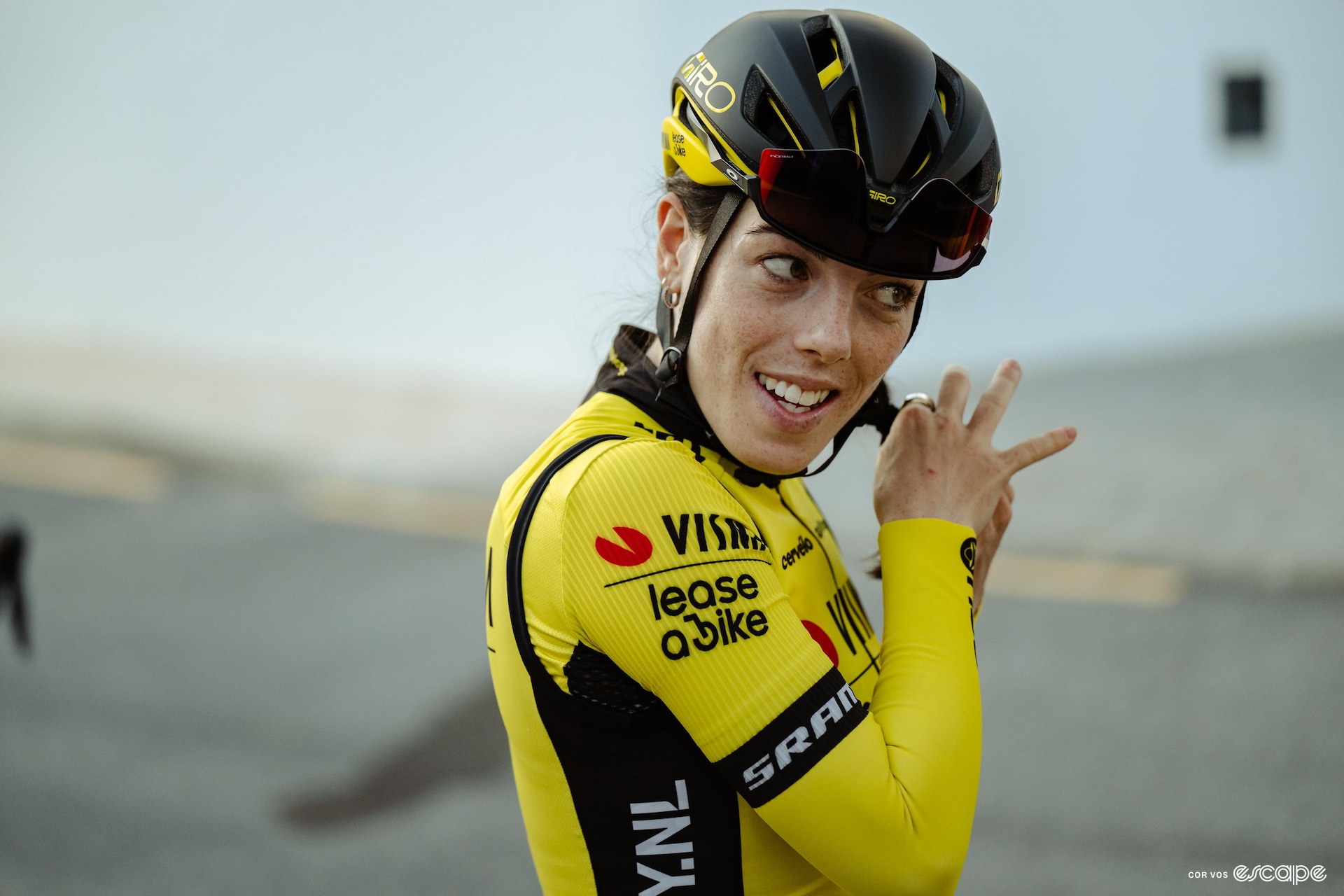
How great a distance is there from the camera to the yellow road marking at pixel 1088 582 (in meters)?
5.93

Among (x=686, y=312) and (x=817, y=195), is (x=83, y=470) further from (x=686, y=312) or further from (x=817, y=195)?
(x=817, y=195)

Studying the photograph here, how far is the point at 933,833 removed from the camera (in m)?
1.29

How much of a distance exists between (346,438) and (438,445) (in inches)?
30.0

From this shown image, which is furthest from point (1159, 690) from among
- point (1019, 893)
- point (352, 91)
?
point (352, 91)

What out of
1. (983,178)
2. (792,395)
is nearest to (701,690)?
(792,395)

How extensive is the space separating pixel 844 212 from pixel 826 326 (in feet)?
0.47

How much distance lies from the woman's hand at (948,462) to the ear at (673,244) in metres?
0.41

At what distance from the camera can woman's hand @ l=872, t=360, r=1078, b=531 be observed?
1.59 m

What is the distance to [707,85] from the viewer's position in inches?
61.5

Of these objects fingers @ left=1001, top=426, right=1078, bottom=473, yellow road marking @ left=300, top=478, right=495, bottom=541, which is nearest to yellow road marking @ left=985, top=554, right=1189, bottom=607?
yellow road marking @ left=300, top=478, right=495, bottom=541

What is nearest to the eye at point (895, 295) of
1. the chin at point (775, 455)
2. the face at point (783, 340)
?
the face at point (783, 340)

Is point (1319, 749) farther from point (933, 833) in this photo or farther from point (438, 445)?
point (438, 445)

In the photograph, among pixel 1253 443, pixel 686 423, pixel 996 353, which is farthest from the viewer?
pixel 996 353
